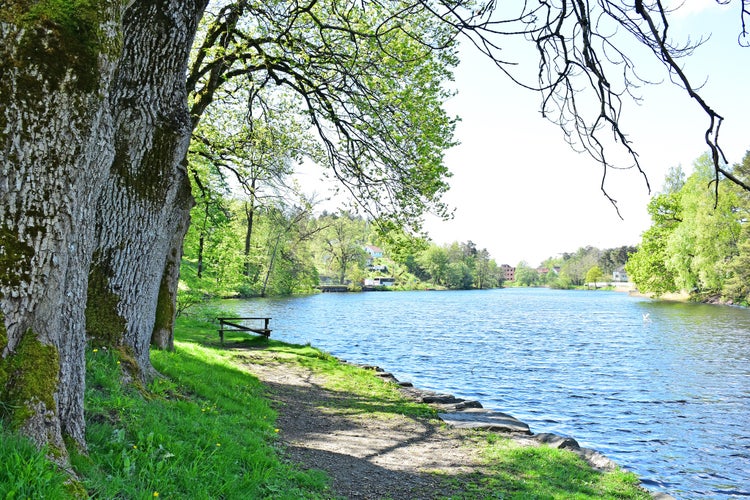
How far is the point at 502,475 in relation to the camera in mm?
6902

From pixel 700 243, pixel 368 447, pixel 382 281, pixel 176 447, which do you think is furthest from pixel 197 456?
pixel 382 281

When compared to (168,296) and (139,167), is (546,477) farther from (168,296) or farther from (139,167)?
(168,296)

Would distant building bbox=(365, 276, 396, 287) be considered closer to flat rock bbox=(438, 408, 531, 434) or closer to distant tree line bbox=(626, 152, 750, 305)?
distant tree line bbox=(626, 152, 750, 305)

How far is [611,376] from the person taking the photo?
1708 centimetres

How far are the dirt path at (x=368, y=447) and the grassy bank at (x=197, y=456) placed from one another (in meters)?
0.29

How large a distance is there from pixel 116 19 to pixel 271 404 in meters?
6.78

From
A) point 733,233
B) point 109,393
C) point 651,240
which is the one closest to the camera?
point 109,393

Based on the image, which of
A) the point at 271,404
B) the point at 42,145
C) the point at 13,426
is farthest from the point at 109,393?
the point at 271,404

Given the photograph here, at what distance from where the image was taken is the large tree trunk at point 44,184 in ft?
9.52

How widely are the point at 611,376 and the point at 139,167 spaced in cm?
1628

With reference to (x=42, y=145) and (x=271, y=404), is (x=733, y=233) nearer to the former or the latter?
(x=271, y=404)

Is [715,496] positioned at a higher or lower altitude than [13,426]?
lower

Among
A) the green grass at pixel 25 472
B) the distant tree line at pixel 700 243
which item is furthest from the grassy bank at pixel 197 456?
the distant tree line at pixel 700 243

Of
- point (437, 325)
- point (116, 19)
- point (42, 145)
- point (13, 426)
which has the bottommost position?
point (437, 325)
